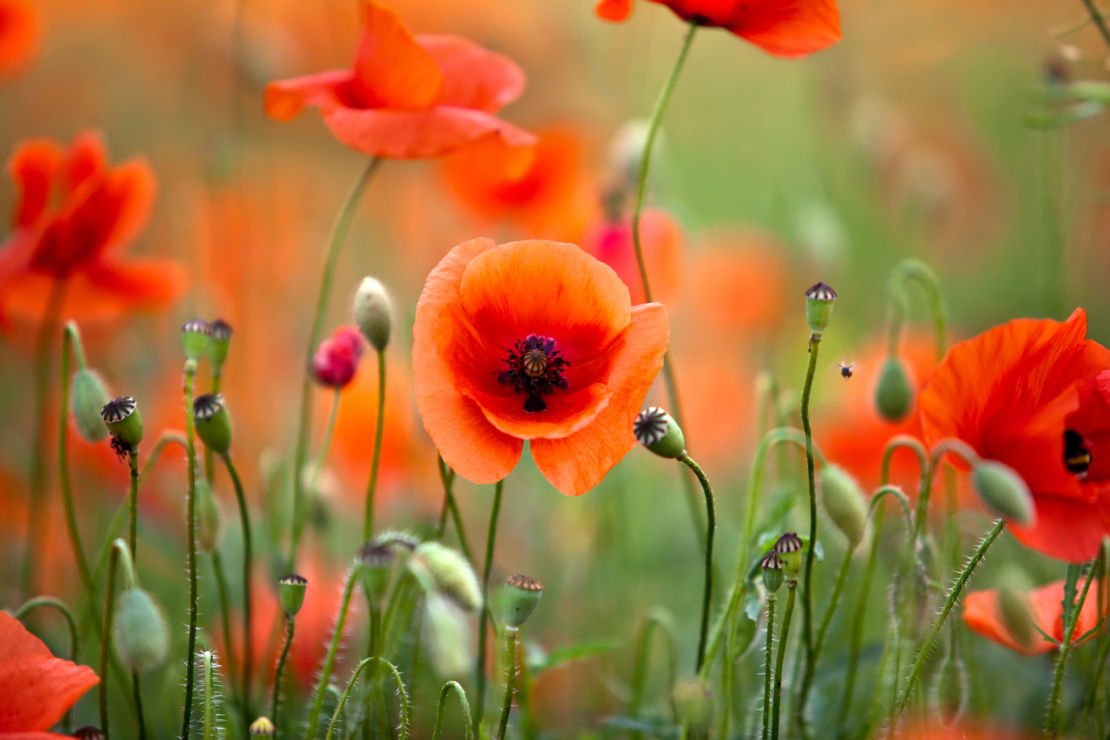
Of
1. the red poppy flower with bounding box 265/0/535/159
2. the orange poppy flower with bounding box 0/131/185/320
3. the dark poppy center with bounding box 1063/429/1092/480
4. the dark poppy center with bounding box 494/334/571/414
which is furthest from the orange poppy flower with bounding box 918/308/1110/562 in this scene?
the orange poppy flower with bounding box 0/131/185/320

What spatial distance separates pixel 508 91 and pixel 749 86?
370 cm

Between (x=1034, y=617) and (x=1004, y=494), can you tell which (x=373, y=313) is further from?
(x=1034, y=617)

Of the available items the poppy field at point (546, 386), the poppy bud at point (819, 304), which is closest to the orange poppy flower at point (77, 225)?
the poppy field at point (546, 386)

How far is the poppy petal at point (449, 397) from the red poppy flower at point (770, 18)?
1.41ft

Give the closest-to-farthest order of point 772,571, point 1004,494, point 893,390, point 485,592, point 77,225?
point 1004,494
point 772,571
point 485,592
point 893,390
point 77,225

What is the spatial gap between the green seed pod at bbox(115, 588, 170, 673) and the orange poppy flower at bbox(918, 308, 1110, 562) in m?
0.88

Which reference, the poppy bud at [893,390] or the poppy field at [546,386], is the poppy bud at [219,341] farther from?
the poppy bud at [893,390]

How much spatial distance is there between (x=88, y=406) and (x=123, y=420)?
8.3 inches

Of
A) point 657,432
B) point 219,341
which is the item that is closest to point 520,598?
point 657,432

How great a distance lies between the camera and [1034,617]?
111 cm

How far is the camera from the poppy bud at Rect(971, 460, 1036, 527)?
0.82m

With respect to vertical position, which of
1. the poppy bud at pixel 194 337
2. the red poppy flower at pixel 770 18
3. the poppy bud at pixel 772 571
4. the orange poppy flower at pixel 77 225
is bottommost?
the poppy bud at pixel 772 571

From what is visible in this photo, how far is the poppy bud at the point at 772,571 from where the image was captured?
94 centimetres

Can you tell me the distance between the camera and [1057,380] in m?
1.02
